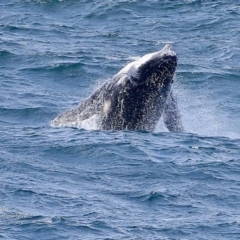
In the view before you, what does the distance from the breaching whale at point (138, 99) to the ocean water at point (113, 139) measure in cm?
39

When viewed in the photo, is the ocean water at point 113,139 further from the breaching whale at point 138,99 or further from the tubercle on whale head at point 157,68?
the tubercle on whale head at point 157,68

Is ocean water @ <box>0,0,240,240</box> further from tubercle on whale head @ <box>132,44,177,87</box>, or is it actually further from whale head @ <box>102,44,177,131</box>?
tubercle on whale head @ <box>132,44,177,87</box>

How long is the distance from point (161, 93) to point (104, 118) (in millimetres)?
1627

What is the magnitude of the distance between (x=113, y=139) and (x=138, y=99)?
1224mm

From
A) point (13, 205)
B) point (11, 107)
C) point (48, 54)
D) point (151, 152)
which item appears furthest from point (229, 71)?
point (13, 205)

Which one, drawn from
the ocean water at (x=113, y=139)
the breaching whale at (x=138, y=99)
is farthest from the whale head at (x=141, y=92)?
the ocean water at (x=113, y=139)

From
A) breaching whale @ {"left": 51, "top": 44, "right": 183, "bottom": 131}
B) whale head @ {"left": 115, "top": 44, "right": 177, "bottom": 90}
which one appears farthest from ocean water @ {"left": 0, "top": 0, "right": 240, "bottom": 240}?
whale head @ {"left": 115, "top": 44, "right": 177, "bottom": 90}

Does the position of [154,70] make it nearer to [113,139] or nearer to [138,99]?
[138,99]

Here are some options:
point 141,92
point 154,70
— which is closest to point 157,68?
point 154,70

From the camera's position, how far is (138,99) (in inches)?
1008

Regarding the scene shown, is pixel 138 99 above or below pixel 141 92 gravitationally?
below

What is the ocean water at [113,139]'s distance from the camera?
1964 centimetres

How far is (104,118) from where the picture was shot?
85.8 feet

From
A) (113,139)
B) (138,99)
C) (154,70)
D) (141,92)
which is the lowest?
(113,139)
